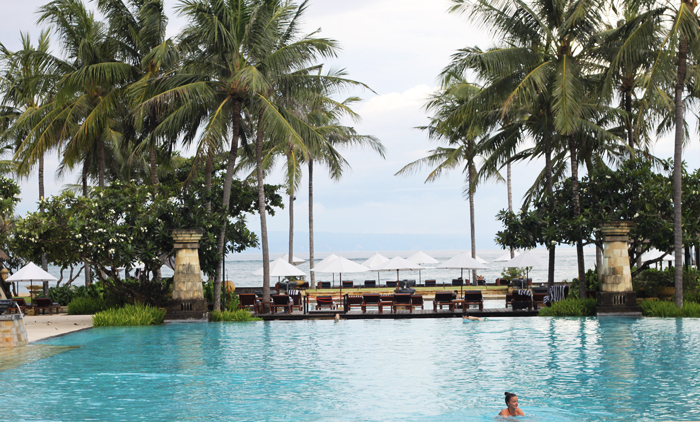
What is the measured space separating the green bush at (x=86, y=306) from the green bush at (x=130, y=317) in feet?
15.9

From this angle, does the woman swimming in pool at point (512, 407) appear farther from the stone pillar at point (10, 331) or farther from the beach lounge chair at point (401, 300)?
the beach lounge chair at point (401, 300)

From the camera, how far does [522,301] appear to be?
79.6 ft

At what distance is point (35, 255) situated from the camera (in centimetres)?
2259

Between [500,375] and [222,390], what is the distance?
206 inches

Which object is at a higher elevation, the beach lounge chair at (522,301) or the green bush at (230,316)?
the beach lounge chair at (522,301)

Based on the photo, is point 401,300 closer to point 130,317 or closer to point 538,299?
point 538,299

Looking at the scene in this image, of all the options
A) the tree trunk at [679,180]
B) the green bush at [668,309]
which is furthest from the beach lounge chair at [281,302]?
the tree trunk at [679,180]

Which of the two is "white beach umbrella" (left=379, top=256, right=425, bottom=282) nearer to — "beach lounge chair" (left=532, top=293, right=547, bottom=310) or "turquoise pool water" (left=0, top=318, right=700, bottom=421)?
"beach lounge chair" (left=532, top=293, right=547, bottom=310)

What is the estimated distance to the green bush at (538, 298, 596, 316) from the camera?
22906 millimetres

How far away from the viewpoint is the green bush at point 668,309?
21112 millimetres

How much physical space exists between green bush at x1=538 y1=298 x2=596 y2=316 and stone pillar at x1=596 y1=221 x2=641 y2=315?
52cm

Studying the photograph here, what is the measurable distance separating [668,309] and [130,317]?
Result: 1752 cm

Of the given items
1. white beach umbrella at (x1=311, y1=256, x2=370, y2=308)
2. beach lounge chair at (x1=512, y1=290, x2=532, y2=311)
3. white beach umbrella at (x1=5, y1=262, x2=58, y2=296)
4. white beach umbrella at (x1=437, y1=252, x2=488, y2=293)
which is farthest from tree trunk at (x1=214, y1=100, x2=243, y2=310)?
beach lounge chair at (x1=512, y1=290, x2=532, y2=311)

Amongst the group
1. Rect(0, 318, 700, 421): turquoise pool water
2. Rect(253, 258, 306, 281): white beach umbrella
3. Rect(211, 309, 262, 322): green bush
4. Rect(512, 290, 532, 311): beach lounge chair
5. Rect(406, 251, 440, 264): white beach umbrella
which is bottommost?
Rect(0, 318, 700, 421): turquoise pool water
